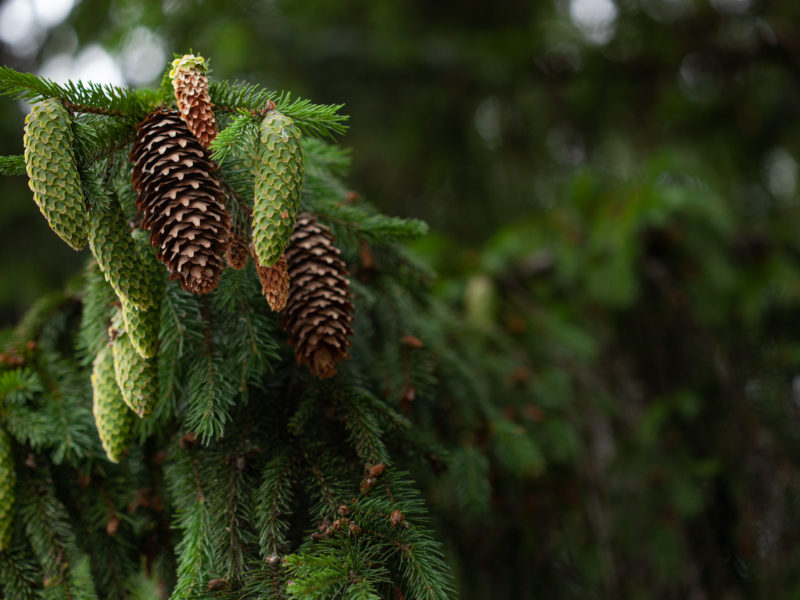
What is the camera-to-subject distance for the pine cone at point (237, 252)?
92 cm

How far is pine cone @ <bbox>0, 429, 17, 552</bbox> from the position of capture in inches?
39.0

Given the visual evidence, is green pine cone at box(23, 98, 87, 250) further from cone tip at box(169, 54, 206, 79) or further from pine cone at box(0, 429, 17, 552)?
pine cone at box(0, 429, 17, 552)

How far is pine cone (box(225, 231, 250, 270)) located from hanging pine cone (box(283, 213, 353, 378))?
97 millimetres

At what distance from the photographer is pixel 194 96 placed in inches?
34.1

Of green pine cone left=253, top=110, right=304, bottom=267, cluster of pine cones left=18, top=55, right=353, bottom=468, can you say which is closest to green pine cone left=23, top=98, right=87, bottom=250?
cluster of pine cones left=18, top=55, right=353, bottom=468

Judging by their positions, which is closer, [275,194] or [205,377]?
[275,194]

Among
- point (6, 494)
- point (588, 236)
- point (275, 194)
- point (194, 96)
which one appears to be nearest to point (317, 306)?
point (275, 194)

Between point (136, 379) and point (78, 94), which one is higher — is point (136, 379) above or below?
below

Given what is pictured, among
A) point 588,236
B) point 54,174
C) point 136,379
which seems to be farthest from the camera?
point 588,236

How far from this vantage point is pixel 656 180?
220 cm

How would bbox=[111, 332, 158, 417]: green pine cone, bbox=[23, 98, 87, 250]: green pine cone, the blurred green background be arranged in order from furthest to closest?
the blurred green background, bbox=[111, 332, 158, 417]: green pine cone, bbox=[23, 98, 87, 250]: green pine cone

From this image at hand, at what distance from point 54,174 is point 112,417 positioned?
15.5 inches

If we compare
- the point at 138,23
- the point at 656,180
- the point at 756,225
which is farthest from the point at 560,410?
the point at 138,23

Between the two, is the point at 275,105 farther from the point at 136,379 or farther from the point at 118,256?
the point at 136,379
